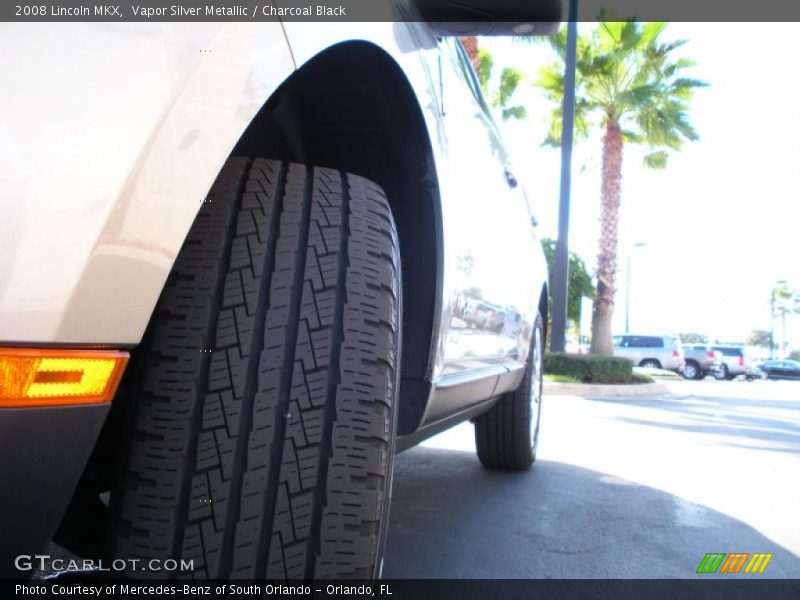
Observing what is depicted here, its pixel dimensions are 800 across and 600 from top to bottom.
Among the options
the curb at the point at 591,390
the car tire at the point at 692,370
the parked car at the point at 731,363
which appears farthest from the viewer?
Answer: the parked car at the point at 731,363

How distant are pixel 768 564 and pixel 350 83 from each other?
210 centimetres

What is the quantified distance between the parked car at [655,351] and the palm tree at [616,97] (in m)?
11.7

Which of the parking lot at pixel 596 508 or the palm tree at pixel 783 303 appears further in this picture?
the palm tree at pixel 783 303

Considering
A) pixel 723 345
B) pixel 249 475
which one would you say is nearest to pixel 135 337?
pixel 249 475

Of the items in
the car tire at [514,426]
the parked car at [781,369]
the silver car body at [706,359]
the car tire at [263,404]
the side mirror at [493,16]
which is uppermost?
the side mirror at [493,16]

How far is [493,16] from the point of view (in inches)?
65.6

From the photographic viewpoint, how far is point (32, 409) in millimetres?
890

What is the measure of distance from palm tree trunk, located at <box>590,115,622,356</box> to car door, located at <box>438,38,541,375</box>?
13295 mm

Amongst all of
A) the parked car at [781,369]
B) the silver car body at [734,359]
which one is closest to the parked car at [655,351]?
the silver car body at [734,359]

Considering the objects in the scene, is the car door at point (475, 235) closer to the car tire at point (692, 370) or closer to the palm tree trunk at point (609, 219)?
the palm tree trunk at point (609, 219)

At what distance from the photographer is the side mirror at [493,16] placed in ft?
5.34

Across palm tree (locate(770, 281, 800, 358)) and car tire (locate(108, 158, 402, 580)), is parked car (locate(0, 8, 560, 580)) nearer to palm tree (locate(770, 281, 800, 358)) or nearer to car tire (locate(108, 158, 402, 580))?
car tire (locate(108, 158, 402, 580))

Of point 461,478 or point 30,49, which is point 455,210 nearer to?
point 30,49

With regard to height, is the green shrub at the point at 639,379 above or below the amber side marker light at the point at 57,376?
below
